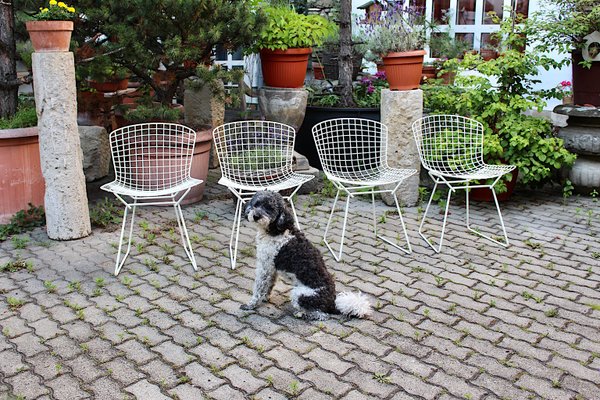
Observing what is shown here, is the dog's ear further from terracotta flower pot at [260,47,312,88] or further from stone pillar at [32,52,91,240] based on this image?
terracotta flower pot at [260,47,312,88]

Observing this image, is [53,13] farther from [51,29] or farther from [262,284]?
[262,284]

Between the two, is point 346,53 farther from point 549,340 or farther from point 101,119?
point 549,340

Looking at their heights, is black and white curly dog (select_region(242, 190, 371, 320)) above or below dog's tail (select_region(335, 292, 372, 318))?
above

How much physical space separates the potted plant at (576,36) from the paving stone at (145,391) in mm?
4601

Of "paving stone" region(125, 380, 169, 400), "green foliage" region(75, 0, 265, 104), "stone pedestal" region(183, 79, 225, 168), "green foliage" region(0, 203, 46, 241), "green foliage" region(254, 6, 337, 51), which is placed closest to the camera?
"paving stone" region(125, 380, 169, 400)

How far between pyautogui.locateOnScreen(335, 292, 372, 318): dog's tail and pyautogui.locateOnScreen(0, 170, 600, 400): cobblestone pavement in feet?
0.21

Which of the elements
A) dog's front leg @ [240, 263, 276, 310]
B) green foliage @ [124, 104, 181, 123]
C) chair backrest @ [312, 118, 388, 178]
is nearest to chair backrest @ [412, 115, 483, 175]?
chair backrest @ [312, 118, 388, 178]

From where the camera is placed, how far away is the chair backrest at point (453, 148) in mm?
4957

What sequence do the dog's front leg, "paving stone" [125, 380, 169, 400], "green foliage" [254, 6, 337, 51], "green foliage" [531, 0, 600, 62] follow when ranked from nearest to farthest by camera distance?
"paving stone" [125, 380, 169, 400]
the dog's front leg
"green foliage" [531, 0, 600, 62]
"green foliage" [254, 6, 337, 51]

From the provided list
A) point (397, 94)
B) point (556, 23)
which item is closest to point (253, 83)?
point (397, 94)

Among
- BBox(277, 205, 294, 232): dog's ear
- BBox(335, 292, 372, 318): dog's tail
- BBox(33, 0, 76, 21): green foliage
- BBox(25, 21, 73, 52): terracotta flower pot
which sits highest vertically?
BBox(33, 0, 76, 21): green foliage

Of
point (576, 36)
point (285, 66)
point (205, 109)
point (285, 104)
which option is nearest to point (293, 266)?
point (285, 104)

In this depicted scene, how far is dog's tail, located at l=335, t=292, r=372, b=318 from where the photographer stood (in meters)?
3.42

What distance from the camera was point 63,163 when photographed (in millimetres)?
4527
